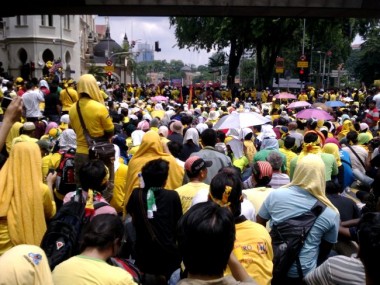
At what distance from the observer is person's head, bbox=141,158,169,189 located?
464cm

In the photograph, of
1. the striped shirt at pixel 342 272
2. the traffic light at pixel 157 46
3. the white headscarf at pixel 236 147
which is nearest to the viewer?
the striped shirt at pixel 342 272

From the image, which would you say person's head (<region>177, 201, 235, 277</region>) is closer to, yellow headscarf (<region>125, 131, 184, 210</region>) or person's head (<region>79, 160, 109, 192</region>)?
person's head (<region>79, 160, 109, 192</region>)

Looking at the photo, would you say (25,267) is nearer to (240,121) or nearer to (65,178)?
(65,178)

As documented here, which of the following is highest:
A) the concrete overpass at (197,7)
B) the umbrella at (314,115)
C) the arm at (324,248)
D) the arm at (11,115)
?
the concrete overpass at (197,7)

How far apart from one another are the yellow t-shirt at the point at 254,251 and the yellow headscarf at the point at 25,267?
1.35m

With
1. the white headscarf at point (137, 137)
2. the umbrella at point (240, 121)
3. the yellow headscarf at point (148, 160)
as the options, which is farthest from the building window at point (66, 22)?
the yellow headscarf at point (148, 160)

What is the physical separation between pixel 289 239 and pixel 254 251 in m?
0.81

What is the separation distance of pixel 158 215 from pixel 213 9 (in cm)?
1187

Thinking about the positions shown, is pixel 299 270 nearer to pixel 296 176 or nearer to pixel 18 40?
pixel 296 176

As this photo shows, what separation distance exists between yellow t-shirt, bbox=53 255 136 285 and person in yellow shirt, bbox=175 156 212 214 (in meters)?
1.93

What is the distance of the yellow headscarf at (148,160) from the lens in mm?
5727

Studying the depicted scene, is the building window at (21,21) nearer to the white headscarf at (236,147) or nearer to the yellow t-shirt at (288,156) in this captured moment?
the white headscarf at (236,147)

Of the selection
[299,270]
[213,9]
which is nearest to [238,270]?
[299,270]

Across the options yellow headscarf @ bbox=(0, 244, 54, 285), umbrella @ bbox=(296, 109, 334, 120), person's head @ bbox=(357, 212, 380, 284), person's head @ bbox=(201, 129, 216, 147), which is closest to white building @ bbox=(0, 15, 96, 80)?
umbrella @ bbox=(296, 109, 334, 120)
